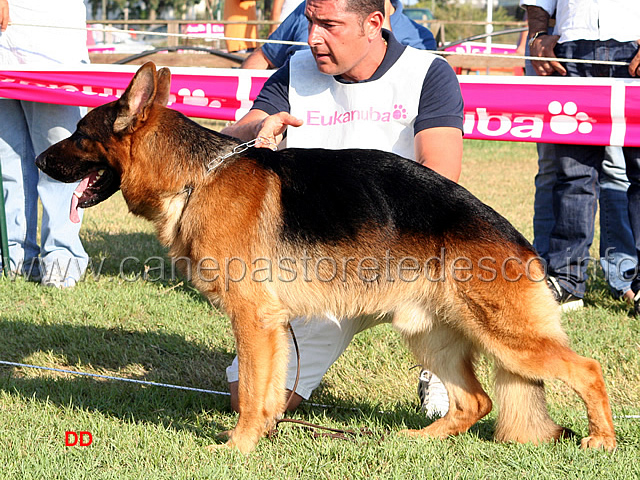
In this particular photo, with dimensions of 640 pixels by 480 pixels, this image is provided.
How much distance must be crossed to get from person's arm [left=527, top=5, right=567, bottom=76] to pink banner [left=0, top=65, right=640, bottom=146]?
0.09 metres

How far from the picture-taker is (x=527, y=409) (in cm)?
301

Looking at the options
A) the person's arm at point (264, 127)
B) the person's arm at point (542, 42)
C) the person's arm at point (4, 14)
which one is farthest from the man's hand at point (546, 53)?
the person's arm at point (4, 14)

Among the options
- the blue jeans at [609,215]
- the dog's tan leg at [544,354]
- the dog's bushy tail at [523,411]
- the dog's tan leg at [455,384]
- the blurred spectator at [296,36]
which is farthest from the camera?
the blurred spectator at [296,36]

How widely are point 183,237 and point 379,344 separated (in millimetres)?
1840

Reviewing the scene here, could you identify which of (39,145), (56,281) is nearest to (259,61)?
(39,145)

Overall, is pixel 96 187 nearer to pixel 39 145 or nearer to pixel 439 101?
pixel 439 101

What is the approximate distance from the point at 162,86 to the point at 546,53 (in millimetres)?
3355

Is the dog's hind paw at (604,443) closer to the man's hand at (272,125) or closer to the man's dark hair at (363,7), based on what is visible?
the man's hand at (272,125)

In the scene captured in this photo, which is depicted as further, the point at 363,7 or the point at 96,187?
the point at 363,7

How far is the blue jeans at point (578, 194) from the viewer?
5.07 m

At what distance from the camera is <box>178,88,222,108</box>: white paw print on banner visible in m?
6.16

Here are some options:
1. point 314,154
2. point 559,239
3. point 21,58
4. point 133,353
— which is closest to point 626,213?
point 559,239

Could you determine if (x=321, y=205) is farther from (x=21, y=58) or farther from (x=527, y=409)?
(x=21, y=58)

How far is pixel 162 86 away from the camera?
3088 mm
